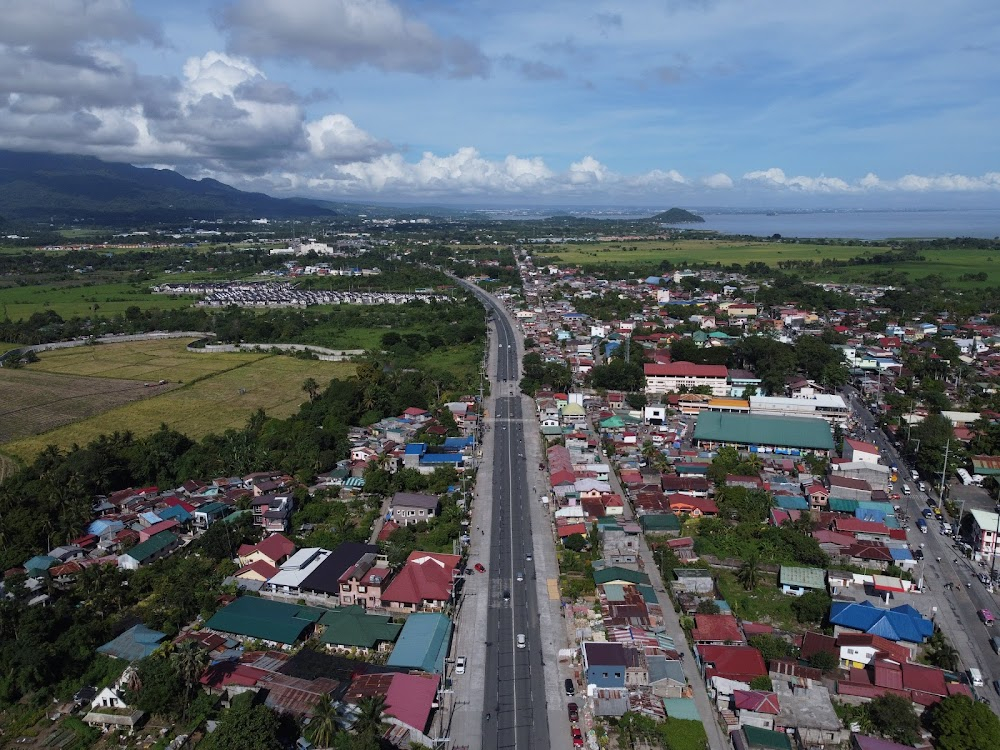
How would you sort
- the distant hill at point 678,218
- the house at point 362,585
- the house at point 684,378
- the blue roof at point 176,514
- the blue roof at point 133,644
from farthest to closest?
1. the distant hill at point 678,218
2. the house at point 684,378
3. the blue roof at point 176,514
4. the house at point 362,585
5. the blue roof at point 133,644

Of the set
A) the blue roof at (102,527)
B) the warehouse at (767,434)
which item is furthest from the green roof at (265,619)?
the warehouse at (767,434)

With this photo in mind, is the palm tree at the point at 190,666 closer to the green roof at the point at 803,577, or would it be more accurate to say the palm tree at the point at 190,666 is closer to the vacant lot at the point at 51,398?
the green roof at the point at 803,577

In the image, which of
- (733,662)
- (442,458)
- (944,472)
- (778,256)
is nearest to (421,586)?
(733,662)

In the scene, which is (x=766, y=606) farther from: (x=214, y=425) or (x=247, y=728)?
(x=214, y=425)

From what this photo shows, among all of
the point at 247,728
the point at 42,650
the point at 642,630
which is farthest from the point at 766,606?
the point at 42,650

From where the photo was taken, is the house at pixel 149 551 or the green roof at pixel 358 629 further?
the house at pixel 149 551
